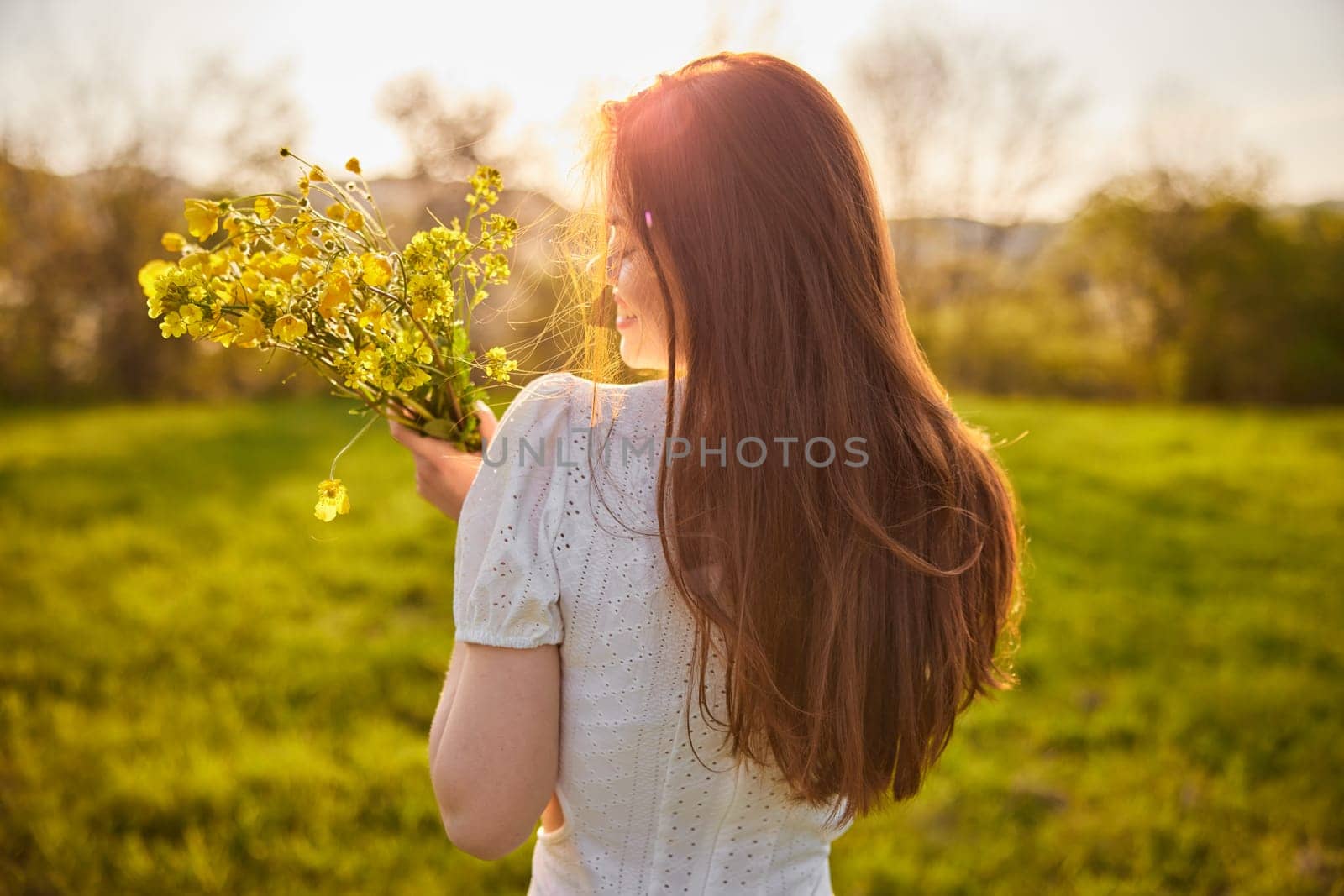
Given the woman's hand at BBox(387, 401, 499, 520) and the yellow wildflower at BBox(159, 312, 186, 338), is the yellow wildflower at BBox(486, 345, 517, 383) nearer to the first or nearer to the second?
the woman's hand at BBox(387, 401, 499, 520)

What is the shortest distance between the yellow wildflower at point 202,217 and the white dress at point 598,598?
0.45 metres

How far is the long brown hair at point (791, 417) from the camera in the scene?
3.45 ft

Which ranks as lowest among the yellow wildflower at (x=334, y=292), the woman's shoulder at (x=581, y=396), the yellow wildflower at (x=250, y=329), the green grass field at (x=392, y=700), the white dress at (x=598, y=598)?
the green grass field at (x=392, y=700)

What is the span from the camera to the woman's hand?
1329 millimetres

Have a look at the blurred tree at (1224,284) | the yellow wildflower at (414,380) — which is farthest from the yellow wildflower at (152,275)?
the blurred tree at (1224,284)

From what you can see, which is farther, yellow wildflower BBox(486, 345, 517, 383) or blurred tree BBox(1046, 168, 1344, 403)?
blurred tree BBox(1046, 168, 1344, 403)

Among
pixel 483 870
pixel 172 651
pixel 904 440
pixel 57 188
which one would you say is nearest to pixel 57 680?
pixel 172 651

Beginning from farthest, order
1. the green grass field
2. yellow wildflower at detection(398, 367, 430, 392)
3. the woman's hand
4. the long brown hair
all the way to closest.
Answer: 1. the green grass field
2. the woman's hand
3. yellow wildflower at detection(398, 367, 430, 392)
4. the long brown hair

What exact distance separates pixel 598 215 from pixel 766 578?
56cm

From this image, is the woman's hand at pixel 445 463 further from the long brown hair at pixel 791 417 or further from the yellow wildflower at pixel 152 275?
the yellow wildflower at pixel 152 275

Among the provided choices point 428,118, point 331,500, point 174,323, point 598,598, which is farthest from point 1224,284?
point 174,323

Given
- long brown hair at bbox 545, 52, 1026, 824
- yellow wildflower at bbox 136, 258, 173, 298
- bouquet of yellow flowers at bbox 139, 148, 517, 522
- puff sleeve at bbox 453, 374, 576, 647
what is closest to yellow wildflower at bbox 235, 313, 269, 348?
bouquet of yellow flowers at bbox 139, 148, 517, 522

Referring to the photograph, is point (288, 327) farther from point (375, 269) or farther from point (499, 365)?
point (499, 365)

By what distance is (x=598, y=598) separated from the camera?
43.3 inches
